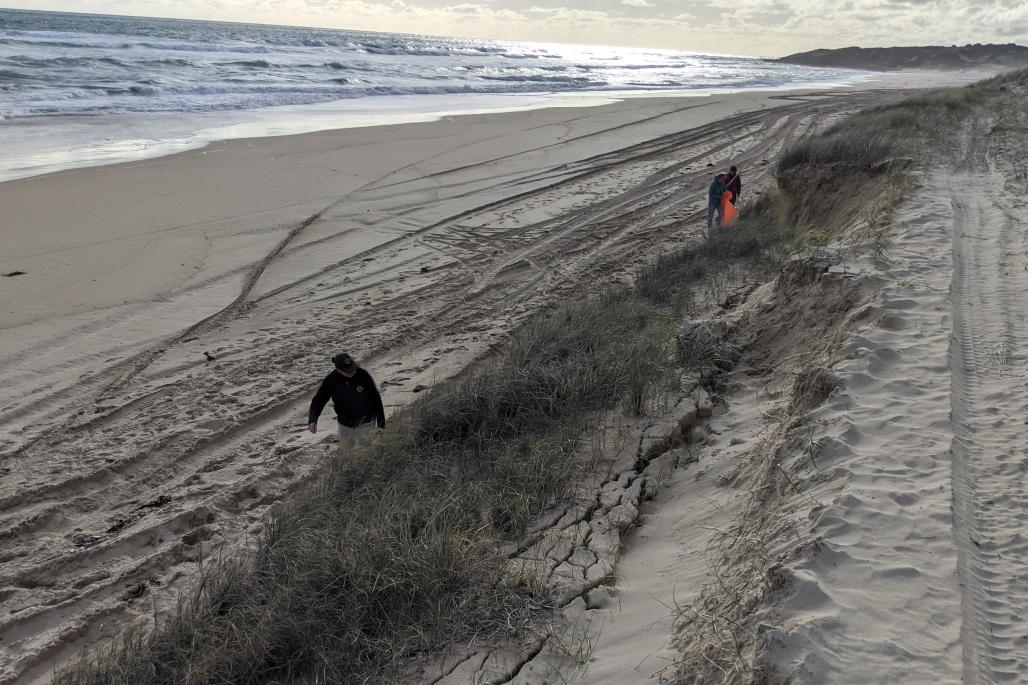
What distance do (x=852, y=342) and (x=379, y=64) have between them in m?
52.9

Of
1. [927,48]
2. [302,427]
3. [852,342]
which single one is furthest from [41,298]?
[927,48]

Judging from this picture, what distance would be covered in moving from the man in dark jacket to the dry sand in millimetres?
606

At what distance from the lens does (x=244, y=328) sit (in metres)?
8.91

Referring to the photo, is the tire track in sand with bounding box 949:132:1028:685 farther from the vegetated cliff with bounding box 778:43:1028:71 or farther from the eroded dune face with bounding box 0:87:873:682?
the vegetated cliff with bounding box 778:43:1028:71

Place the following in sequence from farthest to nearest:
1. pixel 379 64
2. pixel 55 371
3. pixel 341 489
A: pixel 379 64, pixel 55 371, pixel 341 489

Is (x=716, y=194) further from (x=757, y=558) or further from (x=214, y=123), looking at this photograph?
(x=214, y=123)

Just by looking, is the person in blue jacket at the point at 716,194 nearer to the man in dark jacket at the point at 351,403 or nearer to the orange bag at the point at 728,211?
the orange bag at the point at 728,211

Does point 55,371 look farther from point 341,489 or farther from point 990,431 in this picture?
point 990,431

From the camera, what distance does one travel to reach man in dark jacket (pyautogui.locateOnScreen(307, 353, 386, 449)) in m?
5.95

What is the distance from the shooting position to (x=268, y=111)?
2811cm

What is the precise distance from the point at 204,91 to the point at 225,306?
27.0 m

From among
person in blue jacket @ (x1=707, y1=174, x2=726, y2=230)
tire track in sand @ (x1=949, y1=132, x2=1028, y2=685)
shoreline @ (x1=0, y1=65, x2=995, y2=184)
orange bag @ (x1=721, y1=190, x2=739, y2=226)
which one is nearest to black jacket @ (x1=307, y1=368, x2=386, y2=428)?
tire track in sand @ (x1=949, y1=132, x2=1028, y2=685)

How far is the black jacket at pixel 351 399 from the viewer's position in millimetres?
5945

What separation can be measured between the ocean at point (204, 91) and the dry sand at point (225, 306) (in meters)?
4.11
